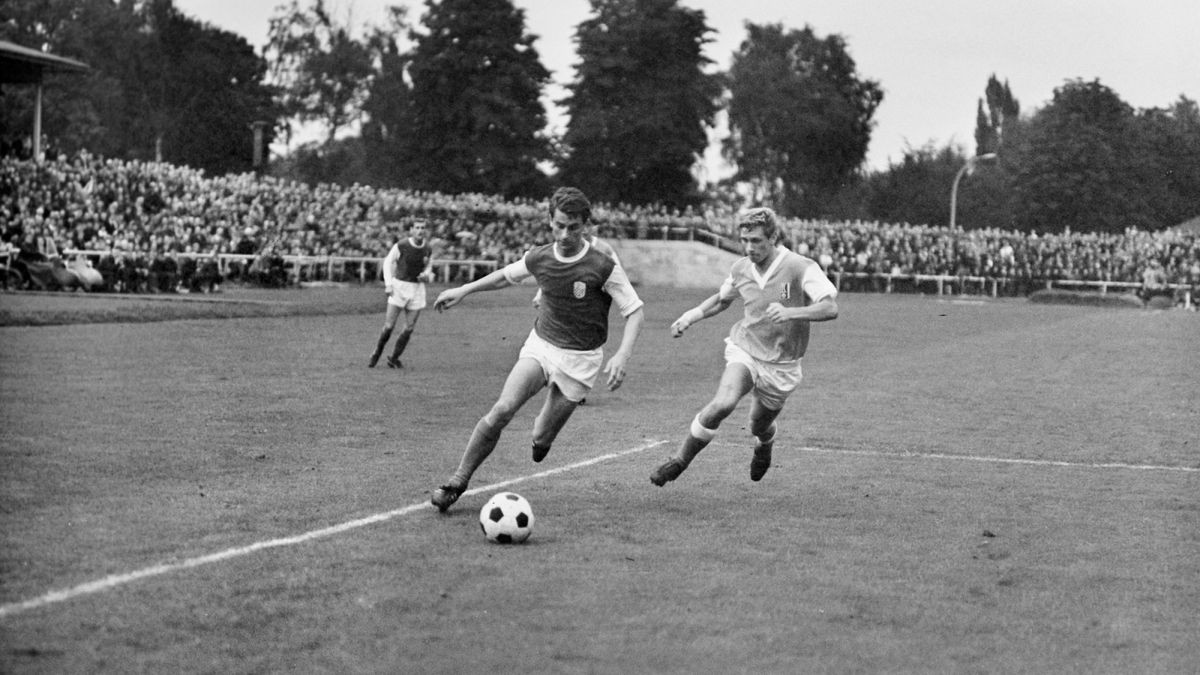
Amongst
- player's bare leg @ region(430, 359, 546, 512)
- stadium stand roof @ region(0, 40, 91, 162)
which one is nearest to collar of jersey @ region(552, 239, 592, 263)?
player's bare leg @ region(430, 359, 546, 512)

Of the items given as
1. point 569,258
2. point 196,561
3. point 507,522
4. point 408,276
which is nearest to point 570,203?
point 569,258

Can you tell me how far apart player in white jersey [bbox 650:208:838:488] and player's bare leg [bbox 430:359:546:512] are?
1.34 m

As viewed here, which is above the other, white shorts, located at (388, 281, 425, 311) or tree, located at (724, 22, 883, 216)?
tree, located at (724, 22, 883, 216)

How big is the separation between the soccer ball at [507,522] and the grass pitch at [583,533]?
0.48ft

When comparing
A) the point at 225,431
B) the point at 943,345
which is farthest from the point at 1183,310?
the point at 225,431

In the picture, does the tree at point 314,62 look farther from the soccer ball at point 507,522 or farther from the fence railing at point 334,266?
the soccer ball at point 507,522

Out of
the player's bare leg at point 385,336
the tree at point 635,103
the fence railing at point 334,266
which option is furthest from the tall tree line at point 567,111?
the player's bare leg at point 385,336

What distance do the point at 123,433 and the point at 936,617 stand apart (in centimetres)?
794

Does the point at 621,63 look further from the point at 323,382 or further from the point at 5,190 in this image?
the point at 323,382

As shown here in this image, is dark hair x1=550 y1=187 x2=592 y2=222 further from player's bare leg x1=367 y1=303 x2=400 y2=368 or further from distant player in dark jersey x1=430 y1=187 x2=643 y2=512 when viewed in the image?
player's bare leg x1=367 y1=303 x2=400 y2=368

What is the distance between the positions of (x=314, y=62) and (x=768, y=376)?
7521 cm

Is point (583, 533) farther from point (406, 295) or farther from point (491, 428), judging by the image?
point (406, 295)

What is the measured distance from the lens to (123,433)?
509 inches

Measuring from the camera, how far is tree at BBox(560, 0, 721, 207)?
3039 inches
